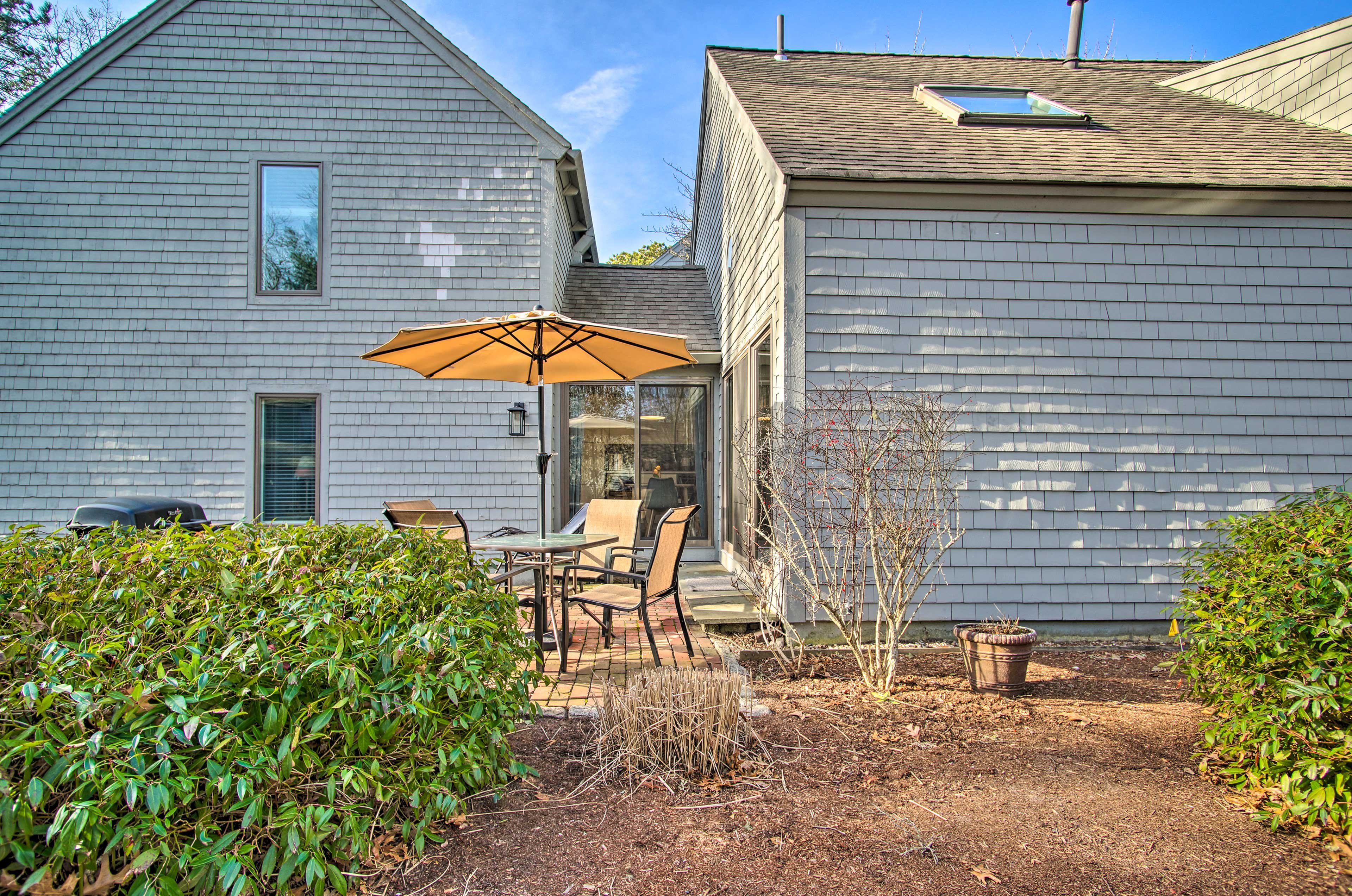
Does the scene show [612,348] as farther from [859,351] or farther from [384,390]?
[384,390]

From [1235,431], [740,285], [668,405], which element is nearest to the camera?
[1235,431]

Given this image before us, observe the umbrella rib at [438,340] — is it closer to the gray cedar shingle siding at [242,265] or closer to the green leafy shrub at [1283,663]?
the gray cedar shingle siding at [242,265]

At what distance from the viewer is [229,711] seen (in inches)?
71.8

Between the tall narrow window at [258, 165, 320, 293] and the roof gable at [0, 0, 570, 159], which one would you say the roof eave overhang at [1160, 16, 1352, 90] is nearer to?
the roof gable at [0, 0, 570, 159]

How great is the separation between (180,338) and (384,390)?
212 cm

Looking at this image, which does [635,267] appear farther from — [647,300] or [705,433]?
[705,433]

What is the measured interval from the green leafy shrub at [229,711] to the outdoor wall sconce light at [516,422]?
5.08 meters

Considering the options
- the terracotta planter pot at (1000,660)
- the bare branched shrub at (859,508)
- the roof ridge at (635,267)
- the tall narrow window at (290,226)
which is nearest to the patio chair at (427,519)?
the bare branched shrub at (859,508)

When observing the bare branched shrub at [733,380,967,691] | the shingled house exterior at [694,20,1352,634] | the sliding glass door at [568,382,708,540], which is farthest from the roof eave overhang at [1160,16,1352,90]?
the sliding glass door at [568,382,708,540]

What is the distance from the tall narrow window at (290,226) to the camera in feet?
25.8

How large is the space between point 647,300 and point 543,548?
5446 millimetres

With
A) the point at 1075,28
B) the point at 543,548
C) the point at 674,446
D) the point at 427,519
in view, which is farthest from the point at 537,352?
the point at 1075,28

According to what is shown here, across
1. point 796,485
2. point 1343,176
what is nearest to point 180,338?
point 796,485

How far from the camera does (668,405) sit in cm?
895
